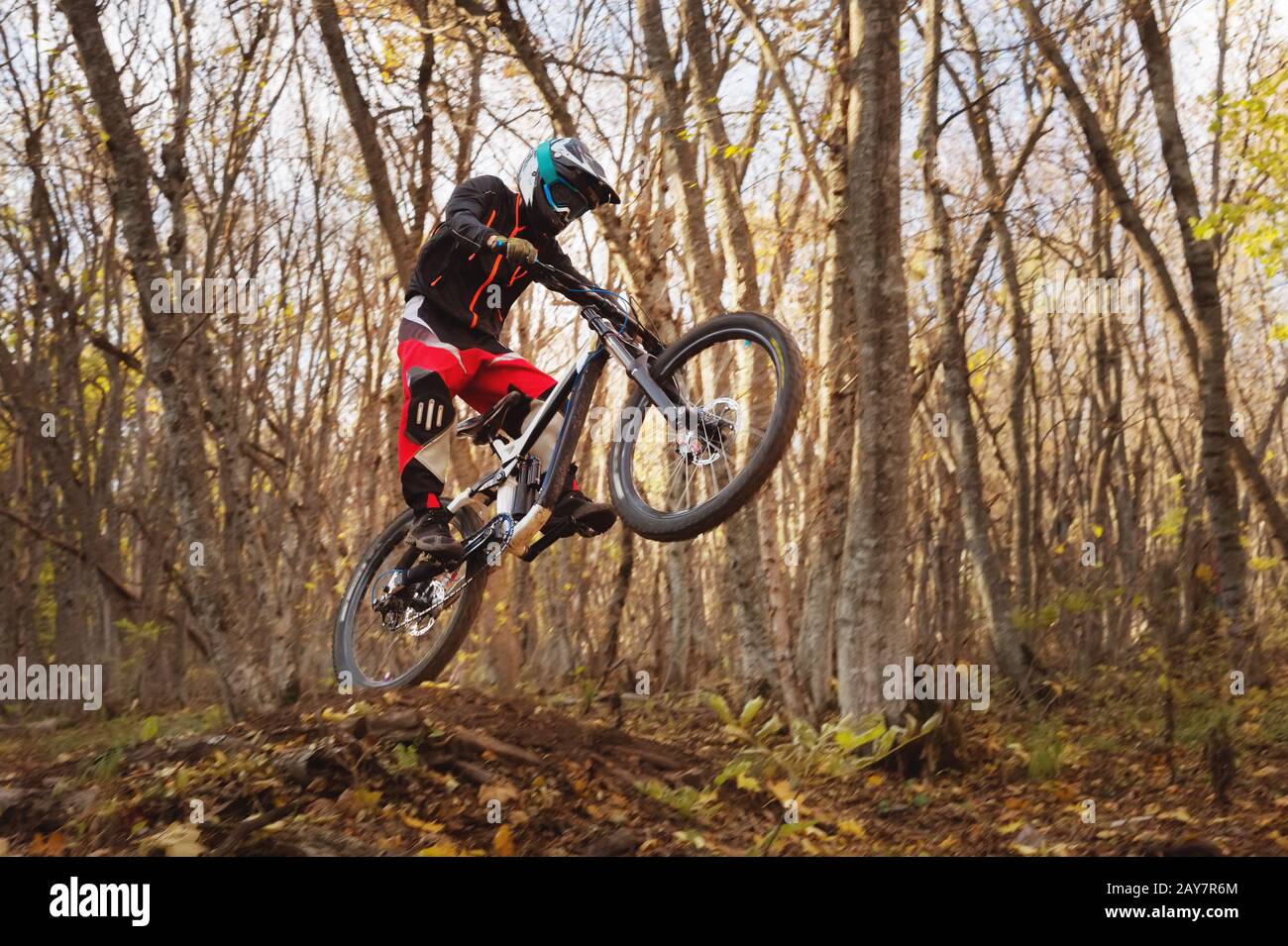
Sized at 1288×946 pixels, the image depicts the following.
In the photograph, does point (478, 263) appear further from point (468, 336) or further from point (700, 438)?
point (700, 438)

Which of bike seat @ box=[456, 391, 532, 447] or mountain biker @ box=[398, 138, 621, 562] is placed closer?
mountain biker @ box=[398, 138, 621, 562]

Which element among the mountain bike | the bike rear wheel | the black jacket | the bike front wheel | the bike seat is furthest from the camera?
the bike rear wheel

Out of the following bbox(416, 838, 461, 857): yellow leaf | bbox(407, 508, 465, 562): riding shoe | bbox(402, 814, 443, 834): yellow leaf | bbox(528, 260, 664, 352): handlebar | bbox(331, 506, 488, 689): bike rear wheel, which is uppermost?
bbox(528, 260, 664, 352): handlebar

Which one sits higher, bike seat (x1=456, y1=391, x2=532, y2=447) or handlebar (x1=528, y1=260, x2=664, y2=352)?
handlebar (x1=528, y1=260, x2=664, y2=352)

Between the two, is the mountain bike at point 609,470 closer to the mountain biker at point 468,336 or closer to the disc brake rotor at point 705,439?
the disc brake rotor at point 705,439

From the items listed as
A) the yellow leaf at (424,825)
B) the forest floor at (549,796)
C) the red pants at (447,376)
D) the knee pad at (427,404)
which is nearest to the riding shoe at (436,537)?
the red pants at (447,376)

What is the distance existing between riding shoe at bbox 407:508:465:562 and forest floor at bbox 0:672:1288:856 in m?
0.83

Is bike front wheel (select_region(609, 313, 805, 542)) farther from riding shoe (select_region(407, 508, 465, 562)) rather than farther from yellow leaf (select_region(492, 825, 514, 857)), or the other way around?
yellow leaf (select_region(492, 825, 514, 857))

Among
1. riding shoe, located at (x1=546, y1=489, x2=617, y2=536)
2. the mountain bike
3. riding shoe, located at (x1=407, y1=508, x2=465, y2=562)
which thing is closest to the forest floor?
the mountain bike

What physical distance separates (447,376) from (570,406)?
32.3 inches

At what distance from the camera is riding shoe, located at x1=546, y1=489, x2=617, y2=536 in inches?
209

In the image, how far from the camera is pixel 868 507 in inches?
286

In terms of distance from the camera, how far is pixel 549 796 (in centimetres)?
544

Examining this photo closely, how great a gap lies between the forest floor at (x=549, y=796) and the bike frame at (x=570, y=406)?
1.19 meters
